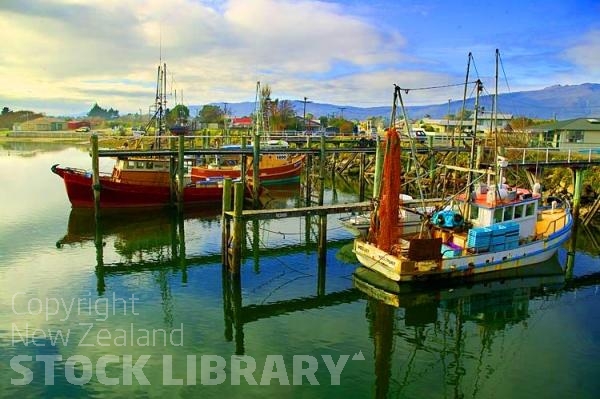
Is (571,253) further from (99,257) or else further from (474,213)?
(99,257)

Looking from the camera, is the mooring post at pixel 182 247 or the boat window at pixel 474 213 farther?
the boat window at pixel 474 213

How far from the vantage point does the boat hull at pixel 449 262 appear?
17391mm

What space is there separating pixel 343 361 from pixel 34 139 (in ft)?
400

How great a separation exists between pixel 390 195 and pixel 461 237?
355 cm

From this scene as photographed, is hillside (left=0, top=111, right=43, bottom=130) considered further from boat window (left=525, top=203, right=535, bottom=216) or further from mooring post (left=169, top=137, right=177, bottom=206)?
boat window (left=525, top=203, right=535, bottom=216)

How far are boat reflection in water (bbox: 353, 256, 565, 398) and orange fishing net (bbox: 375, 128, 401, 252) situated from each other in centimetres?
170

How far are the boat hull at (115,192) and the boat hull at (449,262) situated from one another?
54.7ft

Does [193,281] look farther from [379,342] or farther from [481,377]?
[481,377]

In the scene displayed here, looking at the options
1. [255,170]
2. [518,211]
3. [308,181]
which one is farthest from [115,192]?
[518,211]

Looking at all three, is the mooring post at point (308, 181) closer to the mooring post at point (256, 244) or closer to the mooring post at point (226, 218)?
the mooring post at point (256, 244)

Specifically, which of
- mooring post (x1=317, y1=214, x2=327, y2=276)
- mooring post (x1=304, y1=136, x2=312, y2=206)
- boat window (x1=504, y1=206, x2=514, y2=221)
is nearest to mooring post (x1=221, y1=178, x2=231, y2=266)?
mooring post (x1=317, y1=214, x2=327, y2=276)

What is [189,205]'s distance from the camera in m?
32.9

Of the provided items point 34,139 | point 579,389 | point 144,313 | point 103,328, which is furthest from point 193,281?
point 34,139

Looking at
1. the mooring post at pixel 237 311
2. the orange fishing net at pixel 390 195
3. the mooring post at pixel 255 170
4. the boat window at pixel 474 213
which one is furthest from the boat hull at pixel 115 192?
the boat window at pixel 474 213
